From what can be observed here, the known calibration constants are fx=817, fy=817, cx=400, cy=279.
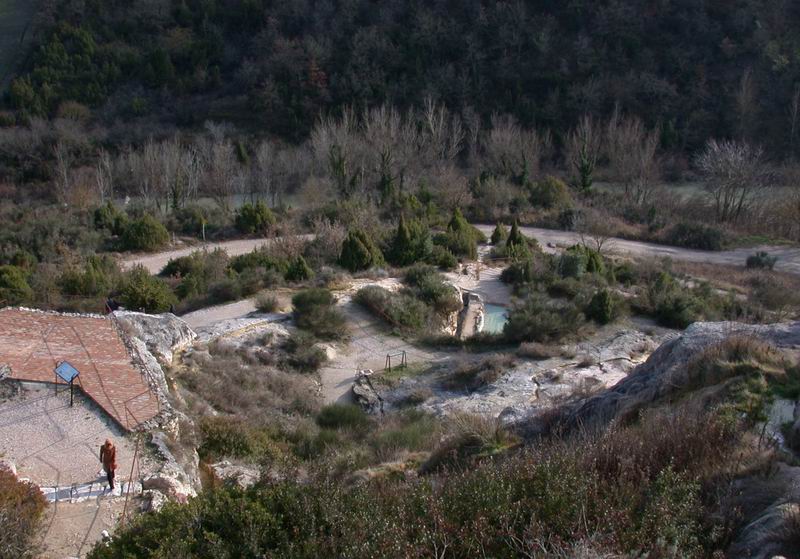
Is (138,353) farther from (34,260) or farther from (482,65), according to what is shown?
(482,65)

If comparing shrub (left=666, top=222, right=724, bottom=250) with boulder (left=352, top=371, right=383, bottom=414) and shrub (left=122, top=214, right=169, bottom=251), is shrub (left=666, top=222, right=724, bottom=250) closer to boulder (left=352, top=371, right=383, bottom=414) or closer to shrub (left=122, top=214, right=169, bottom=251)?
shrub (left=122, top=214, right=169, bottom=251)

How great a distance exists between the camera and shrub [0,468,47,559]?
24.6 feet

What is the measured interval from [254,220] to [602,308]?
59.1ft

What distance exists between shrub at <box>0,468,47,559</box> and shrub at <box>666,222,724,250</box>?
99.3ft

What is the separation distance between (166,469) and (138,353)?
12.3ft

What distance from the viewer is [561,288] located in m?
23.3

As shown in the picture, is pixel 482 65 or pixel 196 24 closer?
pixel 482 65

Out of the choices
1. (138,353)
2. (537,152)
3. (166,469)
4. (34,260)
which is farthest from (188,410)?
(537,152)

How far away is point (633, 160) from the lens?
4103 centimetres

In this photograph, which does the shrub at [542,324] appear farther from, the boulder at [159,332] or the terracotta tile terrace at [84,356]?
the terracotta tile terrace at [84,356]

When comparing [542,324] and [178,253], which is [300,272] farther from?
[178,253]

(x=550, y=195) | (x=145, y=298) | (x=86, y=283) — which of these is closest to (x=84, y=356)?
(x=145, y=298)

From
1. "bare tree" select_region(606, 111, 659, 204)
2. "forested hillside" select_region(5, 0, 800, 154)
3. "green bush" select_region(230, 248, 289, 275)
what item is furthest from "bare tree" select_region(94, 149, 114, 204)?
"bare tree" select_region(606, 111, 659, 204)

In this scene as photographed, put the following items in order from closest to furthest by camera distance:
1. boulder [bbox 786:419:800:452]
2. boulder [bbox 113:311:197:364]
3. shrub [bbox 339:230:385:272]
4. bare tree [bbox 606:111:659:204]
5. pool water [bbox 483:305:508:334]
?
boulder [bbox 786:419:800:452] → boulder [bbox 113:311:197:364] → pool water [bbox 483:305:508:334] → shrub [bbox 339:230:385:272] → bare tree [bbox 606:111:659:204]
